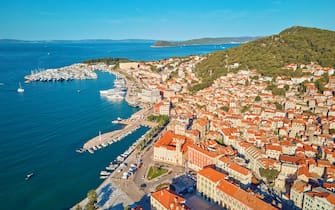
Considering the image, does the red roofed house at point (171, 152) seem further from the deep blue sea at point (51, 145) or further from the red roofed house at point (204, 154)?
the deep blue sea at point (51, 145)

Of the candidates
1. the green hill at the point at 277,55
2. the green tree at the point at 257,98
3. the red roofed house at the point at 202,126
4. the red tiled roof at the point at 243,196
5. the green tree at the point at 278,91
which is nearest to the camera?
the red tiled roof at the point at 243,196

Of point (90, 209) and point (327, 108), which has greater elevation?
point (327, 108)

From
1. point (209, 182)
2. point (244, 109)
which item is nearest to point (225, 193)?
point (209, 182)

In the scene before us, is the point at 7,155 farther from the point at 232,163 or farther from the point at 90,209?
the point at 232,163

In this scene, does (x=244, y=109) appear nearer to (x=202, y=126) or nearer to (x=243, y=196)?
(x=202, y=126)

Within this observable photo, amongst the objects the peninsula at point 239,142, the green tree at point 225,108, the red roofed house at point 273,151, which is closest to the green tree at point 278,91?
→ the peninsula at point 239,142

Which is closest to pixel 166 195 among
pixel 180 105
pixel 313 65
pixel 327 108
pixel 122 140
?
pixel 122 140

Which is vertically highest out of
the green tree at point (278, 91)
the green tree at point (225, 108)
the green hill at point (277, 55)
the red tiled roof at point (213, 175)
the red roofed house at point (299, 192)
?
the green hill at point (277, 55)
